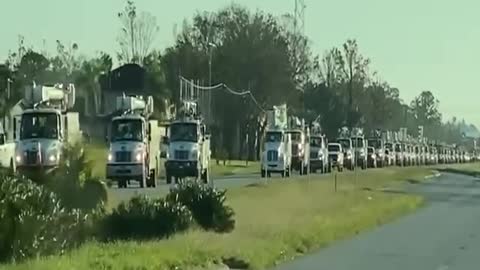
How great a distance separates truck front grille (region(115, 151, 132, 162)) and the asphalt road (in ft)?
39.0

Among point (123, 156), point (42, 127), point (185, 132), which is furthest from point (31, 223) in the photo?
point (185, 132)

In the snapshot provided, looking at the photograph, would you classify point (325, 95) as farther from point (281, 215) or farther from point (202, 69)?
point (281, 215)

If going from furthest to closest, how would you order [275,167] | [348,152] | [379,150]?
[379,150]
[348,152]
[275,167]

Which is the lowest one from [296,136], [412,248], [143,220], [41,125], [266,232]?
[412,248]

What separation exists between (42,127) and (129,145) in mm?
6241

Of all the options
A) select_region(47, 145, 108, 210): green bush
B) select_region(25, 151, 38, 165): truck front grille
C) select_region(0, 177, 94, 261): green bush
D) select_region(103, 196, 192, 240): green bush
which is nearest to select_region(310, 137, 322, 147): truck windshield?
select_region(25, 151, 38, 165): truck front grille

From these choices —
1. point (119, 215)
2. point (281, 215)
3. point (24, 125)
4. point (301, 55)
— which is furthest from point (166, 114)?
point (119, 215)

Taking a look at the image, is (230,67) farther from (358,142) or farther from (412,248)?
(412,248)

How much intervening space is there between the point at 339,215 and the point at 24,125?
12.1 metres

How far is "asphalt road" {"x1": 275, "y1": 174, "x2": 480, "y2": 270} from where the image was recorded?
2392 centimetres

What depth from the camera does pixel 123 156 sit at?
160ft

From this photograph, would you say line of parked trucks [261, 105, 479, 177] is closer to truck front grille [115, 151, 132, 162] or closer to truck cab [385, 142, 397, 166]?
truck cab [385, 142, 397, 166]

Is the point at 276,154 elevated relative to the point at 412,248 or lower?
elevated

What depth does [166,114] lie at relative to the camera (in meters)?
101
